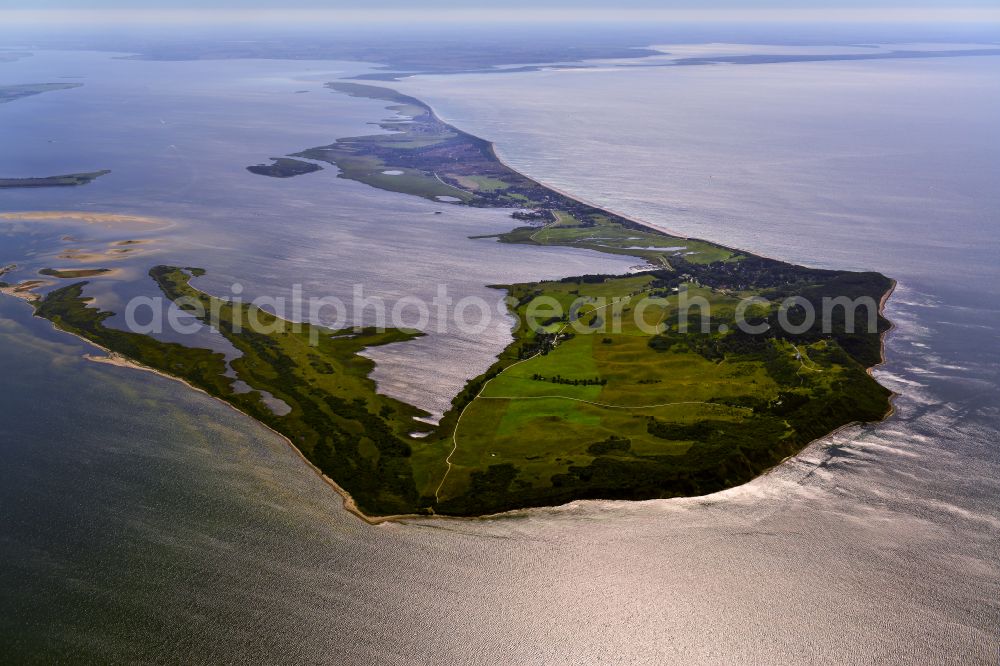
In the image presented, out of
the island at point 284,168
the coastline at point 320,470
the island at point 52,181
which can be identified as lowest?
the coastline at point 320,470

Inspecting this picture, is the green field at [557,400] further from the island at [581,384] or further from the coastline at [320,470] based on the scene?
the coastline at [320,470]

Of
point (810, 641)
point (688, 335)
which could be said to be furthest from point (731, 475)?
point (688, 335)

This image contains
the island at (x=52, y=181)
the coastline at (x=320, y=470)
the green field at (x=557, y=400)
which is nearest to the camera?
the coastline at (x=320, y=470)

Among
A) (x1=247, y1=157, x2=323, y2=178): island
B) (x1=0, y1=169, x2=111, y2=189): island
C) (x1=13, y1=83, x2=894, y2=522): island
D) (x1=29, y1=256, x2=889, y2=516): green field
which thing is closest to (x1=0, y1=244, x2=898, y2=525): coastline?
(x1=13, y1=83, x2=894, y2=522): island

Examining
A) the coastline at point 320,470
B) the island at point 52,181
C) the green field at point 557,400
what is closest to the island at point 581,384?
the green field at point 557,400

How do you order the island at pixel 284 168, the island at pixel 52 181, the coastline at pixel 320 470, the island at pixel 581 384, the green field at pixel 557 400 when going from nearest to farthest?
the coastline at pixel 320 470
the green field at pixel 557 400
the island at pixel 581 384
the island at pixel 52 181
the island at pixel 284 168

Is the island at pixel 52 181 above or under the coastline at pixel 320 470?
above

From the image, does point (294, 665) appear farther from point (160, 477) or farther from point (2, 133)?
A: point (2, 133)
